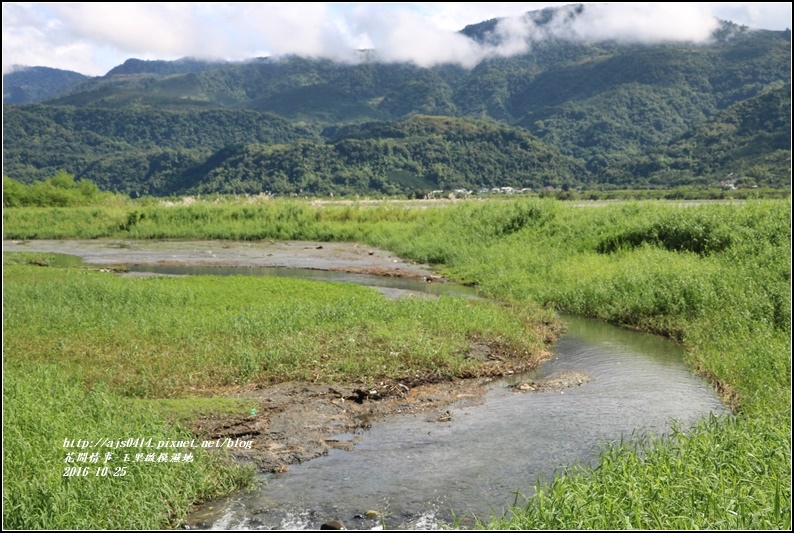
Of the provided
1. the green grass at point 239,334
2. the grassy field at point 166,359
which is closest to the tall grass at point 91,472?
the grassy field at point 166,359

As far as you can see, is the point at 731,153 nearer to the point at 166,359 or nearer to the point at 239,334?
the point at 239,334

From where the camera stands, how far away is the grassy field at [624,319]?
24.6 feet

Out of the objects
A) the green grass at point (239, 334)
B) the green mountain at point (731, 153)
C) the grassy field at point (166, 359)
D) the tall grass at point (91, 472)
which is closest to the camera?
the tall grass at point (91, 472)

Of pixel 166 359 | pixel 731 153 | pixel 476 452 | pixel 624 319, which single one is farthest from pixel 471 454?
pixel 731 153

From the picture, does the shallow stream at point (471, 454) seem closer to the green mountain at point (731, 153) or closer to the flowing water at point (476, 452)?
the flowing water at point (476, 452)

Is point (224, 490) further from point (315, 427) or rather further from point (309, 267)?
point (309, 267)

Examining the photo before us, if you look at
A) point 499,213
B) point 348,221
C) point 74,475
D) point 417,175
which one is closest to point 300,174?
point 417,175

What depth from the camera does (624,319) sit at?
1933 cm

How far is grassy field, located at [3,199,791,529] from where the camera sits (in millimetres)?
7500

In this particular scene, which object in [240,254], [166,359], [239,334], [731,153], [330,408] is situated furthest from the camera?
[731,153]

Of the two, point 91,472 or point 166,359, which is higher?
point 166,359

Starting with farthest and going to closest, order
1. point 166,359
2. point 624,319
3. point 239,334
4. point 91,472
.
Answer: point 624,319
point 239,334
point 166,359
point 91,472

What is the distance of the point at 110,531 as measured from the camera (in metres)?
7.31

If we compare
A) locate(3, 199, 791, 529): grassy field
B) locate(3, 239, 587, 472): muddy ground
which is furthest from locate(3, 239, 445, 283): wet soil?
A: locate(3, 239, 587, 472): muddy ground
